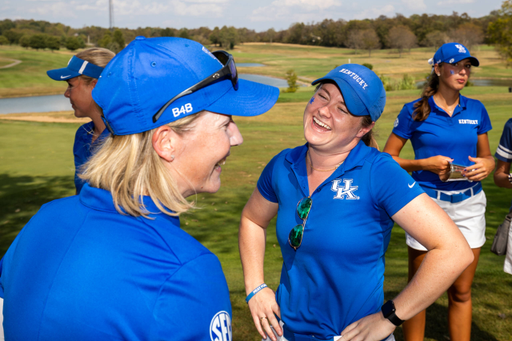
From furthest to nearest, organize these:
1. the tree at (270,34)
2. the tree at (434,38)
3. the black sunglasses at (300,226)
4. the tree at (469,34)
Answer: the tree at (270,34), the tree at (434,38), the tree at (469,34), the black sunglasses at (300,226)

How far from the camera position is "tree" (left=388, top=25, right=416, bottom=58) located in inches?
4557

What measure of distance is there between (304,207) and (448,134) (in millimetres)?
2287

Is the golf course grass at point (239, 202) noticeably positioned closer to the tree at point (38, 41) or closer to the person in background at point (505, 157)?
the person in background at point (505, 157)

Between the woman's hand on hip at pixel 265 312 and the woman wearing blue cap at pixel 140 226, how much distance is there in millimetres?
1217

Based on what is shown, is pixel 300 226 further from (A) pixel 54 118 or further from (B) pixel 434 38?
(B) pixel 434 38

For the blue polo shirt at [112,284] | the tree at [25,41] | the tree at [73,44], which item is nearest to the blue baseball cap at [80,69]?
the blue polo shirt at [112,284]

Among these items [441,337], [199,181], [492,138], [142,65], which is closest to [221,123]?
[199,181]

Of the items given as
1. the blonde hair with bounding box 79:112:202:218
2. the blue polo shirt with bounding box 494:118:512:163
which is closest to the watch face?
the blonde hair with bounding box 79:112:202:218

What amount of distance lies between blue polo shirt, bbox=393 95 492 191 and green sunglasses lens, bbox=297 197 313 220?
210 cm

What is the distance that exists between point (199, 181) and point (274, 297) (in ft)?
4.36

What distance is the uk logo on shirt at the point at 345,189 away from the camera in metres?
2.41

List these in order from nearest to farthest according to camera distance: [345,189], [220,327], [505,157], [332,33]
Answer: [220,327]
[345,189]
[505,157]
[332,33]

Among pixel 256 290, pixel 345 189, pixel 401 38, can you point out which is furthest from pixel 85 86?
pixel 401 38

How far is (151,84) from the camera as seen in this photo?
150cm
